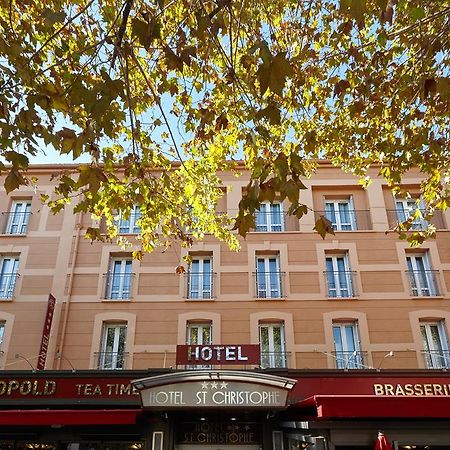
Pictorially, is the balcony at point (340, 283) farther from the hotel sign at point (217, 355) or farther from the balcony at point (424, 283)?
the hotel sign at point (217, 355)

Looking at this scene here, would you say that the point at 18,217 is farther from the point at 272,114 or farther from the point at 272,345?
the point at 272,114

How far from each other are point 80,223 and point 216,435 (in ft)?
26.4

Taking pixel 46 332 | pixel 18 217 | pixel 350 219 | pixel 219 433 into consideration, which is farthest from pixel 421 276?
pixel 18 217

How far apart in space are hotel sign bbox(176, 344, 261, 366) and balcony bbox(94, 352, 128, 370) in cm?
253

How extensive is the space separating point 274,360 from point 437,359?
4.59 metres

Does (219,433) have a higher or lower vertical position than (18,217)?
lower

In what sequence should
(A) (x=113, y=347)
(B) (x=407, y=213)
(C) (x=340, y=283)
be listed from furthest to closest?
(B) (x=407, y=213) → (C) (x=340, y=283) → (A) (x=113, y=347)

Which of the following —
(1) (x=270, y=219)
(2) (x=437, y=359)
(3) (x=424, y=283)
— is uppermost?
(1) (x=270, y=219)

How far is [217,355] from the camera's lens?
11367mm

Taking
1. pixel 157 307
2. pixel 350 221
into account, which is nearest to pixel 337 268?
pixel 350 221

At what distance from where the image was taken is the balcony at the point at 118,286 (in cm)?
1412

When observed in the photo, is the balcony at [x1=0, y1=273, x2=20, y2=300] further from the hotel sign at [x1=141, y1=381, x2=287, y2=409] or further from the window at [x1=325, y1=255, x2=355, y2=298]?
the window at [x1=325, y1=255, x2=355, y2=298]

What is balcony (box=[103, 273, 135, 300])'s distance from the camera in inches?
556

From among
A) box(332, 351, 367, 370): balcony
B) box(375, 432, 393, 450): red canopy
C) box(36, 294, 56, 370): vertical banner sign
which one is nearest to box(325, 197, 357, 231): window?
box(332, 351, 367, 370): balcony
